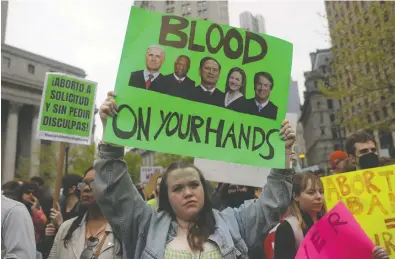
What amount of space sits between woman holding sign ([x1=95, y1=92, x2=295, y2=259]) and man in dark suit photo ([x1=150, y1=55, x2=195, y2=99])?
1.11 ft

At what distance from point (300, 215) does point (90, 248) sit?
1561 mm

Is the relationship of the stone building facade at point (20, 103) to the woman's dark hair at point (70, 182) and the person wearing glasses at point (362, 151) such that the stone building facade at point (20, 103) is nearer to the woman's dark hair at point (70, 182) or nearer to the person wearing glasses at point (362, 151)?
the woman's dark hair at point (70, 182)

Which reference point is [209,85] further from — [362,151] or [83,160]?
[83,160]

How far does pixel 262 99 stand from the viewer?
2725mm

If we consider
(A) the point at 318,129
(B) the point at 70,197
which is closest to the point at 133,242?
(B) the point at 70,197

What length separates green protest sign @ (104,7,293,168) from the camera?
2.44 meters

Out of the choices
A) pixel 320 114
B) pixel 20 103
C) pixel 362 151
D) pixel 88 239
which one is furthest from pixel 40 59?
pixel 362 151

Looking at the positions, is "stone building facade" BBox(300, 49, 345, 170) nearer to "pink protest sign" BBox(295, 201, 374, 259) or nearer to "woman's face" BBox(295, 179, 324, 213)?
"woman's face" BBox(295, 179, 324, 213)

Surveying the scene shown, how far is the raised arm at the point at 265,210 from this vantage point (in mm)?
2334

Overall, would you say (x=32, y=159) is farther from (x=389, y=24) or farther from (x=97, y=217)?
(x=97, y=217)

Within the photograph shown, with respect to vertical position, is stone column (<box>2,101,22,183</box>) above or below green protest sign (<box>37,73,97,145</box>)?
above

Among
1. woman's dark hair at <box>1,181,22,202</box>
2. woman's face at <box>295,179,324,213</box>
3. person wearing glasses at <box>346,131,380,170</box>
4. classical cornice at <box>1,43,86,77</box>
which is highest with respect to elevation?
classical cornice at <box>1,43,86,77</box>

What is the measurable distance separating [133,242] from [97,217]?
1001mm

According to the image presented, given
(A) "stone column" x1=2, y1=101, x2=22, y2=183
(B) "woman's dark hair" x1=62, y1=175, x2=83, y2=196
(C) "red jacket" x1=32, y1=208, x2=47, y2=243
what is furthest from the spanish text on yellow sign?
(A) "stone column" x1=2, y1=101, x2=22, y2=183
